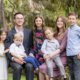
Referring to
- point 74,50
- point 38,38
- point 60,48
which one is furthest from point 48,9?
point 74,50

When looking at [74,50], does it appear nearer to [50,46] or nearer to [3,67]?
[50,46]

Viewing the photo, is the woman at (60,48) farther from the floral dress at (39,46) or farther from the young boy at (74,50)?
the floral dress at (39,46)

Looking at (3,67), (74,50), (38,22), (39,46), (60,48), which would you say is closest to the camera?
(74,50)

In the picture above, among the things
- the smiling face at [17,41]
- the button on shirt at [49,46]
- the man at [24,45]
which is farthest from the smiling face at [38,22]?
the smiling face at [17,41]

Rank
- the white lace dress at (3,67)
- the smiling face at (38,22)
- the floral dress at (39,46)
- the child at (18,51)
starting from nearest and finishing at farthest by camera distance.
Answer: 1. the child at (18,51)
2. the white lace dress at (3,67)
3. the smiling face at (38,22)
4. the floral dress at (39,46)

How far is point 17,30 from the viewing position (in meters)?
4.05

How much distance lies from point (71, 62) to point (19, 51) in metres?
1.04

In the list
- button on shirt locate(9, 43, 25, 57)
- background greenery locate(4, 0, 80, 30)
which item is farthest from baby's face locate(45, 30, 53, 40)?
background greenery locate(4, 0, 80, 30)

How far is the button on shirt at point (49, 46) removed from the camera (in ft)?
12.0

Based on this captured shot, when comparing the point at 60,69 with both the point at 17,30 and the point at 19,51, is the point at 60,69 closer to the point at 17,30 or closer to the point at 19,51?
the point at 19,51

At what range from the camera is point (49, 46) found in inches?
144

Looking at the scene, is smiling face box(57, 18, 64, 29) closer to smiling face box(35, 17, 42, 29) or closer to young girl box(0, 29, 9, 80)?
smiling face box(35, 17, 42, 29)

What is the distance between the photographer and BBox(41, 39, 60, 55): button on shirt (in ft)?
12.0

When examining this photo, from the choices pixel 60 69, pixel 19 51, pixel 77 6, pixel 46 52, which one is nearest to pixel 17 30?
pixel 19 51
